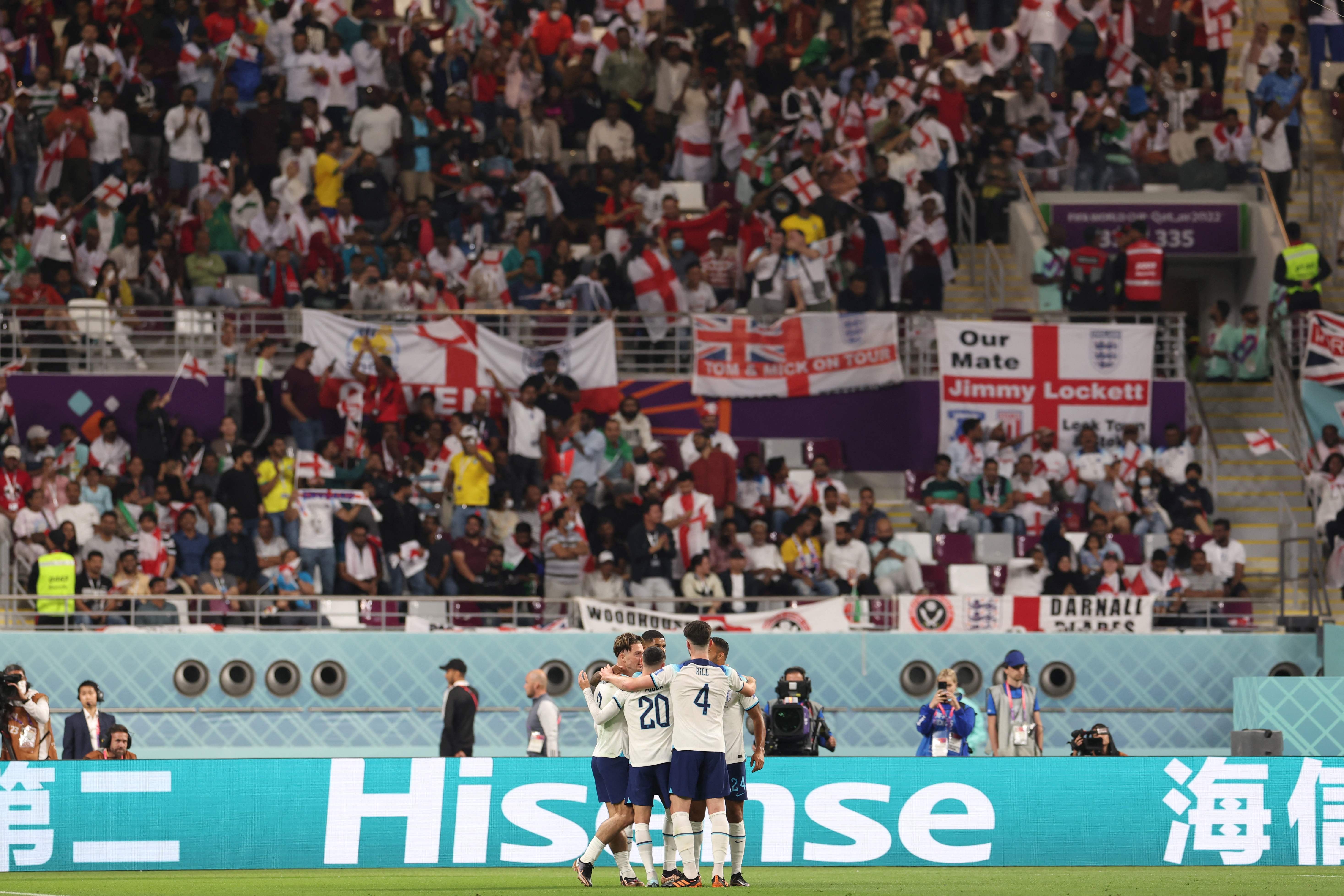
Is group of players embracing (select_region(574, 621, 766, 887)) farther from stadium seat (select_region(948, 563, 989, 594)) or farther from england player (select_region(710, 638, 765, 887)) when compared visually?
stadium seat (select_region(948, 563, 989, 594))

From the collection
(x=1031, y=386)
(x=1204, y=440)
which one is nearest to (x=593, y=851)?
(x=1031, y=386)

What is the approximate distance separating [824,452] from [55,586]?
997cm

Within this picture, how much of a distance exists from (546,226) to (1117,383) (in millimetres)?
8062

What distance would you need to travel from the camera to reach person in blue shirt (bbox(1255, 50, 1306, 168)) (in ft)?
103

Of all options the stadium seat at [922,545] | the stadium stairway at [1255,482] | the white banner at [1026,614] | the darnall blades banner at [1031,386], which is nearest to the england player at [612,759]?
the white banner at [1026,614]

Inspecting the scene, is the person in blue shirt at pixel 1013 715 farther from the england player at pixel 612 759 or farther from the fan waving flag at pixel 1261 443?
the fan waving flag at pixel 1261 443

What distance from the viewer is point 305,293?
91.0ft

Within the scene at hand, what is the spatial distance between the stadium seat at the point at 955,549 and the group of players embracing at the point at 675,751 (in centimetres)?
1083

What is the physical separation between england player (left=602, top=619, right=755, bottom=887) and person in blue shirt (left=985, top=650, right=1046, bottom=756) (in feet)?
21.8

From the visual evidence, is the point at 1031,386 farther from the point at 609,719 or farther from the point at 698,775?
the point at 698,775

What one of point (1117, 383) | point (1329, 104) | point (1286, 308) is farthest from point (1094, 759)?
point (1329, 104)

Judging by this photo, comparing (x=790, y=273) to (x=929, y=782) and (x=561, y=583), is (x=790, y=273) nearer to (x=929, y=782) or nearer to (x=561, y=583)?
(x=561, y=583)

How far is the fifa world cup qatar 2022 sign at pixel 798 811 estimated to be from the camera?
17.0 meters

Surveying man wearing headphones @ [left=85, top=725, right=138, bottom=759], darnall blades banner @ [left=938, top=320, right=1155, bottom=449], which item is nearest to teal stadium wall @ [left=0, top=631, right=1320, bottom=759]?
man wearing headphones @ [left=85, top=725, right=138, bottom=759]
